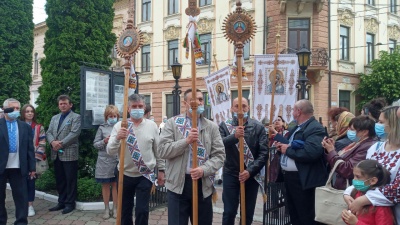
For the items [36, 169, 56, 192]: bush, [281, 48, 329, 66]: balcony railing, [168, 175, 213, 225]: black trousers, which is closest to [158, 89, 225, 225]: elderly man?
[168, 175, 213, 225]: black trousers

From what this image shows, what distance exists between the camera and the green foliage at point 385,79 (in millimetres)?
19938

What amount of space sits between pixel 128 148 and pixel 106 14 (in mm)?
4311

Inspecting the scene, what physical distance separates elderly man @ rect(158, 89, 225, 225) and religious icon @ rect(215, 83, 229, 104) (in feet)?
9.05

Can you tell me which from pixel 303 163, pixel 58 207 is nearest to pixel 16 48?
pixel 58 207

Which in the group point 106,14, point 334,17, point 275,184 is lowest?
point 275,184

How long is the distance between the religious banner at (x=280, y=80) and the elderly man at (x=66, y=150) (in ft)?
11.0

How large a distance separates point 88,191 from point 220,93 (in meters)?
3.10

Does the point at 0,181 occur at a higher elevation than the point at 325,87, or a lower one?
lower

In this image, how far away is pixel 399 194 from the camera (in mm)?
3229

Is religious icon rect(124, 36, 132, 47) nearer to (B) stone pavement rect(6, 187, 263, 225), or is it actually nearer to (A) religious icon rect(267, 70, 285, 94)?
(A) religious icon rect(267, 70, 285, 94)

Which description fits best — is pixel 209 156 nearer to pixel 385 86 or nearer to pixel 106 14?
pixel 106 14

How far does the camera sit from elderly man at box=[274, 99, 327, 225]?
461cm

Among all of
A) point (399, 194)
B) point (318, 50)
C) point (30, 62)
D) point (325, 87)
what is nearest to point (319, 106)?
point (325, 87)

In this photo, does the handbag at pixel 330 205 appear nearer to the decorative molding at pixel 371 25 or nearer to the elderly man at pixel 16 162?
the elderly man at pixel 16 162
